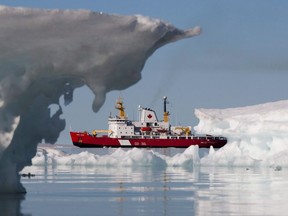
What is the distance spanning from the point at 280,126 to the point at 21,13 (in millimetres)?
39026

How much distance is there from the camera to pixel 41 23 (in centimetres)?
1700

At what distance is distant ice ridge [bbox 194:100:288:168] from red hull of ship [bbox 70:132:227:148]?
151 ft

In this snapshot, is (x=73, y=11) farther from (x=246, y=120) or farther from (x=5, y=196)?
(x=246, y=120)

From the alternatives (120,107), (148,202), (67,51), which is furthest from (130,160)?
(120,107)

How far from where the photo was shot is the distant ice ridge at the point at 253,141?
53.2 m

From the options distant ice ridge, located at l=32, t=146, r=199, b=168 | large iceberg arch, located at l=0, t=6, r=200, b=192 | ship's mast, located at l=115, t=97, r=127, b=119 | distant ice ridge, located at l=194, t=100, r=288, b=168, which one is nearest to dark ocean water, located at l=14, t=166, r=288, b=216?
large iceberg arch, located at l=0, t=6, r=200, b=192

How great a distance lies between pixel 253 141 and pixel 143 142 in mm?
52184

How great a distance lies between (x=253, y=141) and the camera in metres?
57.8

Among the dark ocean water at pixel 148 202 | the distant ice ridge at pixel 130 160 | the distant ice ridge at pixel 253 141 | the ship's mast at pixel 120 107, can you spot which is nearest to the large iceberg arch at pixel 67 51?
the dark ocean water at pixel 148 202

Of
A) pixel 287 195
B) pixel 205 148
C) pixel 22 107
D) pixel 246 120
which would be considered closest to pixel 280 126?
pixel 246 120

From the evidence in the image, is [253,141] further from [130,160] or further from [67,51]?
[67,51]

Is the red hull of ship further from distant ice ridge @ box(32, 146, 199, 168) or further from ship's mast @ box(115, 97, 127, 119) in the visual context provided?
distant ice ridge @ box(32, 146, 199, 168)

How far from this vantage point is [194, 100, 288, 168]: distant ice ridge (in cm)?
5324

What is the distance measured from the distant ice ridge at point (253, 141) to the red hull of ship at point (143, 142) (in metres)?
46.2
